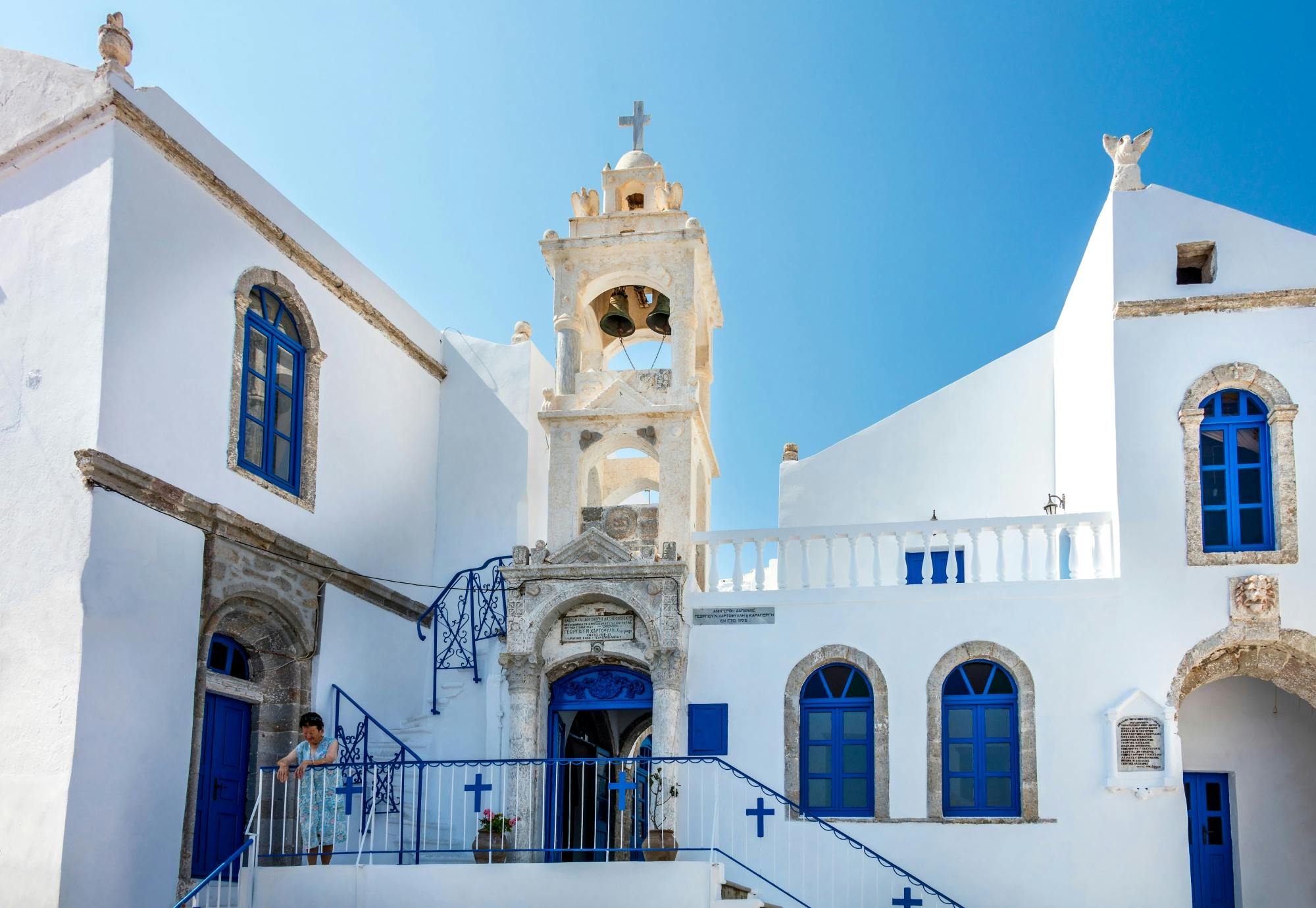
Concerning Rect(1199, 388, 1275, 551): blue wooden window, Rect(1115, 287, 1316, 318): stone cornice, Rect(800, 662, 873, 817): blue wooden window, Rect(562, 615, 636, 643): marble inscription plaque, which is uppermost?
Rect(1115, 287, 1316, 318): stone cornice

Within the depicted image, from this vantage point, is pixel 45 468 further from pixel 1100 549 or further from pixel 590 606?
pixel 1100 549

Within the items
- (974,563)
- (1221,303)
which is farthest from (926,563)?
(1221,303)

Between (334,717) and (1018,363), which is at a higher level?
(1018,363)

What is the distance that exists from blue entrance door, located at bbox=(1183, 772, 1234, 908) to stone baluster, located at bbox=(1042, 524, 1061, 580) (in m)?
2.39

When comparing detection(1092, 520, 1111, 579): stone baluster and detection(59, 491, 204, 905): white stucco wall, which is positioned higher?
detection(1092, 520, 1111, 579): stone baluster

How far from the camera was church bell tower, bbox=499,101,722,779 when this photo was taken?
13211mm

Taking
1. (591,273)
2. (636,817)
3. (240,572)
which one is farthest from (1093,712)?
(240,572)

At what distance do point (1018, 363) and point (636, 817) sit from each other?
719 centimetres

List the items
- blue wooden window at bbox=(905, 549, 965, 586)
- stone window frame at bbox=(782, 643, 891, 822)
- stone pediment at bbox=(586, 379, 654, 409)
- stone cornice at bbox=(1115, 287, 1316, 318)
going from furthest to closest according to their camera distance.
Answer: blue wooden window at bbox=(905, 549, 965, 586), stone pediment at bbox=(586, 379, 654, 409), stone cornice at bbox=(1115, 287, 1316, 318), stone window frame at bbox=(782, 643, 891, 822)

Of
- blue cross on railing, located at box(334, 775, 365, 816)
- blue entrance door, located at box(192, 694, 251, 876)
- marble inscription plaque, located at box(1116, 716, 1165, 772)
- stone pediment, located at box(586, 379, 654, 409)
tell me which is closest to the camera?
blue cross on railing, located at box(334, 775, 365, 816)

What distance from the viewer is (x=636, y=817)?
12.6 m

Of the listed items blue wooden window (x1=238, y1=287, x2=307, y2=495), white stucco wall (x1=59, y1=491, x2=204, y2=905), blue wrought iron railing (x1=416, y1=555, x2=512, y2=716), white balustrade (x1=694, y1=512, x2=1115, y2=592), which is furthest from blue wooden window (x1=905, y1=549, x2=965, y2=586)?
white stucco wall (x1=59, y1=491, x2=204, y2=905)

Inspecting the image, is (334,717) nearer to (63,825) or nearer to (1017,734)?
(63,825)

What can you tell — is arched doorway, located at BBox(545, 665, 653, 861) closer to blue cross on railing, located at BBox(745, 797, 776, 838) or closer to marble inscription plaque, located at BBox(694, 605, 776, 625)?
marble inscription plaque, located at BBox(694, 605, 776, 625)
